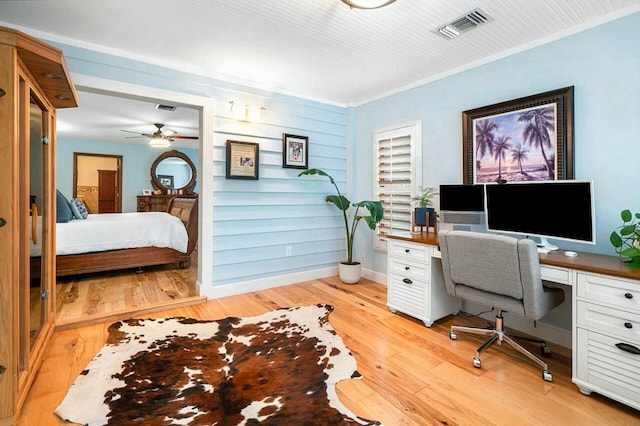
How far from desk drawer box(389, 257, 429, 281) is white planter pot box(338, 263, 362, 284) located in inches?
37.6

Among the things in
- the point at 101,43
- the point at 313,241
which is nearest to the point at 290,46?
the point at 101,43

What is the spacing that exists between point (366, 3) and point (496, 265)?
6.22 feet

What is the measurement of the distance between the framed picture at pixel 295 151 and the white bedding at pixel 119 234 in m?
2.02

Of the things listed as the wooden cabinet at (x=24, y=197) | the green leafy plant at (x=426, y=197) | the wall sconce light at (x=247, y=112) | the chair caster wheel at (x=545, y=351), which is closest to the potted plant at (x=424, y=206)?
the green leafy plant at (x=426, y=197)

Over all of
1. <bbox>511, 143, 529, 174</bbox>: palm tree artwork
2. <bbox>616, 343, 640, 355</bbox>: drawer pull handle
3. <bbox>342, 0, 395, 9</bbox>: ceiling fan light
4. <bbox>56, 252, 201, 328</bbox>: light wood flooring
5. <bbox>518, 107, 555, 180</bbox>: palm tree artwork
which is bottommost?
<bbox>56, 252, 201, 328</bbox>: light wood flooring

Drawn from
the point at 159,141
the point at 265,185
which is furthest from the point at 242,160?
the point at 159,141

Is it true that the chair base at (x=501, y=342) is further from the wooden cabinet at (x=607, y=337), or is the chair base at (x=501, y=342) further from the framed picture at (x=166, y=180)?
the framed picture at (x=166, y=180)

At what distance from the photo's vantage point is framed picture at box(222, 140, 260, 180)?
3.44 metres

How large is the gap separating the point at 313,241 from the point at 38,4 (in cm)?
333

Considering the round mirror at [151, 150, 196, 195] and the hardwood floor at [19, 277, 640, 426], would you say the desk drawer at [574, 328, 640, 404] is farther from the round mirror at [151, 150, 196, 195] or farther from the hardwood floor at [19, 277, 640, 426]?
the round mirror at [151, 150, 196, 195]

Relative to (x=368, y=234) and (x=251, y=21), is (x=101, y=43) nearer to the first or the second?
(x=251, y=21)

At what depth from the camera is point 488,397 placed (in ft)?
5.86

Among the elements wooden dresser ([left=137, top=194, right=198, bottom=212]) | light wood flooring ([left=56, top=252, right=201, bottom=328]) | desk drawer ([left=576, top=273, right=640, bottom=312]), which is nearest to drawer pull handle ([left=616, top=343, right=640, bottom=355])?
desk drawer ([left=576, top=273, right=640, bottom=312])

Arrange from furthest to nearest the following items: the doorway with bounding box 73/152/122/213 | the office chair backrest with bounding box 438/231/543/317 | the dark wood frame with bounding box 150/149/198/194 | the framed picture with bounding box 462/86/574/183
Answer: the dark wood frame with bounding box 150/149/198/194
the doorway with bounding box 73/152/122/213
the framed picture with bounding box 462/86/574/183
the office chair backrest with bounding box 438/231/543/317
